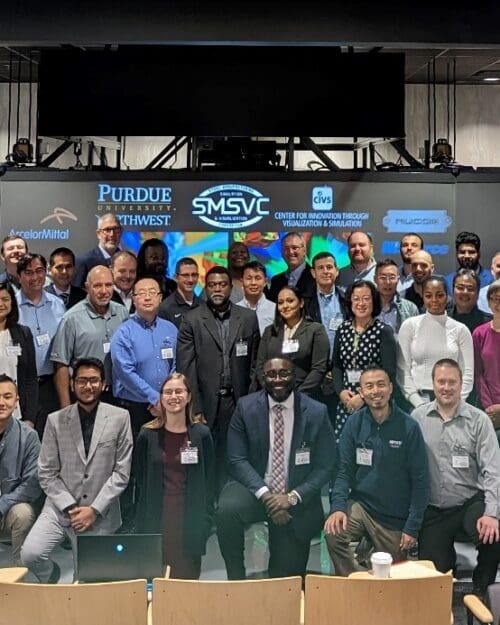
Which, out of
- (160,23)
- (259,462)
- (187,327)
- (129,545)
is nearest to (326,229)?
(187,327)

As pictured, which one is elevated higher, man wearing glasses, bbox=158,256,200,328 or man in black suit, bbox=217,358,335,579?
man wearing glasses, bbox=158,256,200,328

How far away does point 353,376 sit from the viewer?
525cm

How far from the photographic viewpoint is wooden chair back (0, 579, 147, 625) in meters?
3.12

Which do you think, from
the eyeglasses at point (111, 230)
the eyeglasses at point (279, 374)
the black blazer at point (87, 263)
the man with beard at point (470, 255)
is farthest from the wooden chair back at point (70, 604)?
the eyeglasses at point (111, 230)

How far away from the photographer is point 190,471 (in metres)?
4.73

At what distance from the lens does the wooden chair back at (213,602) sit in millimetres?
3180

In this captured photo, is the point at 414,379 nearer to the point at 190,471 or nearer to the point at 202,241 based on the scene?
the point at 190,471

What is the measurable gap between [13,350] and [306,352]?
177cm

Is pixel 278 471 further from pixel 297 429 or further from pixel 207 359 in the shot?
pixel 207 359

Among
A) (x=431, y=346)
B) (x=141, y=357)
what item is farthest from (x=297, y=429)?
(x=141, y=357)

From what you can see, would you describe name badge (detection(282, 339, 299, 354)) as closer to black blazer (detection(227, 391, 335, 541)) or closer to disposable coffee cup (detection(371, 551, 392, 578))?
black blazer (detection(227, 391, 335, 541))

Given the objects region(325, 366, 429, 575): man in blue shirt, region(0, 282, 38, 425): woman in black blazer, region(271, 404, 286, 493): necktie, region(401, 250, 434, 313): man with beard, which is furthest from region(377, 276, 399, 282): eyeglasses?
region(0, 282, 38, 425): woman in black blazer

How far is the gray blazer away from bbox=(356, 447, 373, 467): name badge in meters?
1.24

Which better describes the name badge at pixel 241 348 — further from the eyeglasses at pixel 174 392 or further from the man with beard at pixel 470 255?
the man with beard at pixel 470 255
